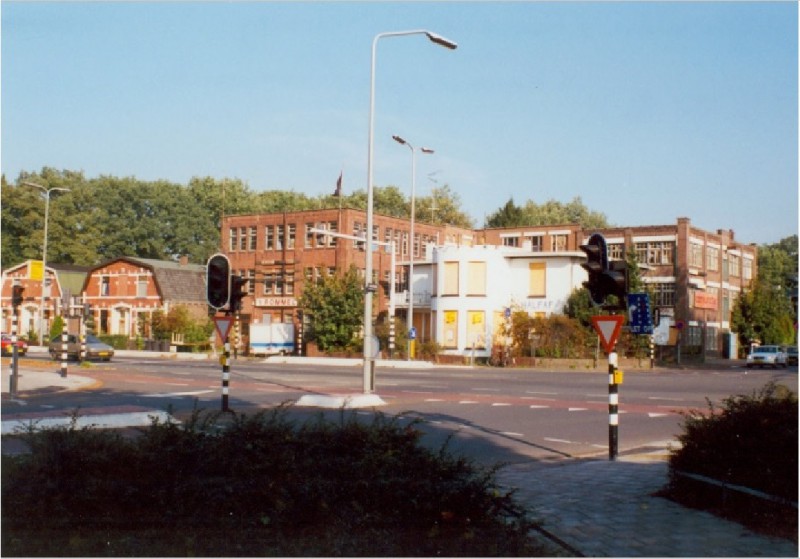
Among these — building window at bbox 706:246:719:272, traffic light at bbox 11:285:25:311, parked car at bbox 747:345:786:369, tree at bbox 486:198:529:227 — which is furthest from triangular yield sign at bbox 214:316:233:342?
tree at bbox 486:198:529:227

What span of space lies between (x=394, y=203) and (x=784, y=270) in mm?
42371

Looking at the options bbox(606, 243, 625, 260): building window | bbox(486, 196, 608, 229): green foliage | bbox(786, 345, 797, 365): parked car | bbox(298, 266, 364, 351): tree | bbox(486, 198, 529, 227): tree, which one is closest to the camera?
bbox(298, 266, 364, 351): tree

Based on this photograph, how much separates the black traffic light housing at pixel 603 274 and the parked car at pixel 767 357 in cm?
4901

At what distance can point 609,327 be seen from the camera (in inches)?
548

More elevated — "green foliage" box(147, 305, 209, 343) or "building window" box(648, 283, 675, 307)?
"building window" box(648, 283, 675, 307)

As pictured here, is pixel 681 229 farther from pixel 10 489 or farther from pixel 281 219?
pixel 10 489

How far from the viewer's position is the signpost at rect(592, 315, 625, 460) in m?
13.5

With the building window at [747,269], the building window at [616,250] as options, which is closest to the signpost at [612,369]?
the building window at [616,250]

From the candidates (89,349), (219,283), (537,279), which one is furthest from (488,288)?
(219,283)

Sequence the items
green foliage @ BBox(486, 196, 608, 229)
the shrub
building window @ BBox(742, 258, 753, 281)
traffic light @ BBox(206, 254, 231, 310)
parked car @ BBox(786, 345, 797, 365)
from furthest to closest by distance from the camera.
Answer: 1. green foliage @ BBox(486, 196, 608, 229)
2. building window @ BBox(742, 258, 753, 281)
3. parked car @ BBox(786, 345, 797, 365)
4. traffic light @ BBox(206, 254, 231, 310)
5. the shrub

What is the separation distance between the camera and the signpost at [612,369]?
44.4 ft

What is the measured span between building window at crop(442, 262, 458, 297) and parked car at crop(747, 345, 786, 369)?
1826 cm

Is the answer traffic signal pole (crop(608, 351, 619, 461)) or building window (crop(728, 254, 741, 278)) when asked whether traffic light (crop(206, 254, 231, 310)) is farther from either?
building window (crop(728, 254, 741, 278))

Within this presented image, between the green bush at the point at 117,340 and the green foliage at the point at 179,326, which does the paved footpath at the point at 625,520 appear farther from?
the green bush at the point at 117,340
